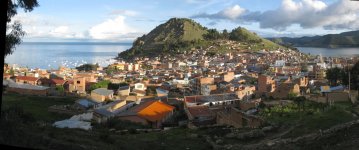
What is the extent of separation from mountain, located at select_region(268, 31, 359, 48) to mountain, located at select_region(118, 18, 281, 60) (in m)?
7.69

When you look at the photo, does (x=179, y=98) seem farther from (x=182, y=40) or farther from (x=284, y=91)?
(x=182, y=40)

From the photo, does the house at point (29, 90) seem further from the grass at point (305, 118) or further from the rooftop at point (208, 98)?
the grass at point (305, 118)

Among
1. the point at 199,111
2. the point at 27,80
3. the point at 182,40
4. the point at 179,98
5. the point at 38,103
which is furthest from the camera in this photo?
the point at 182,40

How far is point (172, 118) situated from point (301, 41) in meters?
64.3

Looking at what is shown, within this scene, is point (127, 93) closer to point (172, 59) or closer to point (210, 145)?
point (210, 145)

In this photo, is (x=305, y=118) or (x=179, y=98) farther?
(x=179, y=98)

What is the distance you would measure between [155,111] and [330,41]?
53.0 m

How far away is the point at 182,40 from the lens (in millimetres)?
60062

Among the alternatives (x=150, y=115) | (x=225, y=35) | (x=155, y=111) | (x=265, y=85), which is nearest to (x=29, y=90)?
(x=155, y=111)

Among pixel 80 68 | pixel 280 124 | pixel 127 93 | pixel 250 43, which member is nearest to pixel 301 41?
pixel 250 43

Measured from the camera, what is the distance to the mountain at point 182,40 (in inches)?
2240

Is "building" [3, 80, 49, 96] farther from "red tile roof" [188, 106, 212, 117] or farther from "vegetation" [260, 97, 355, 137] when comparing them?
"vegetation" [260, 97, 355, 137]

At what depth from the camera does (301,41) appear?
74.2 meters

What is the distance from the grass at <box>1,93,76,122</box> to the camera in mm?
15000
